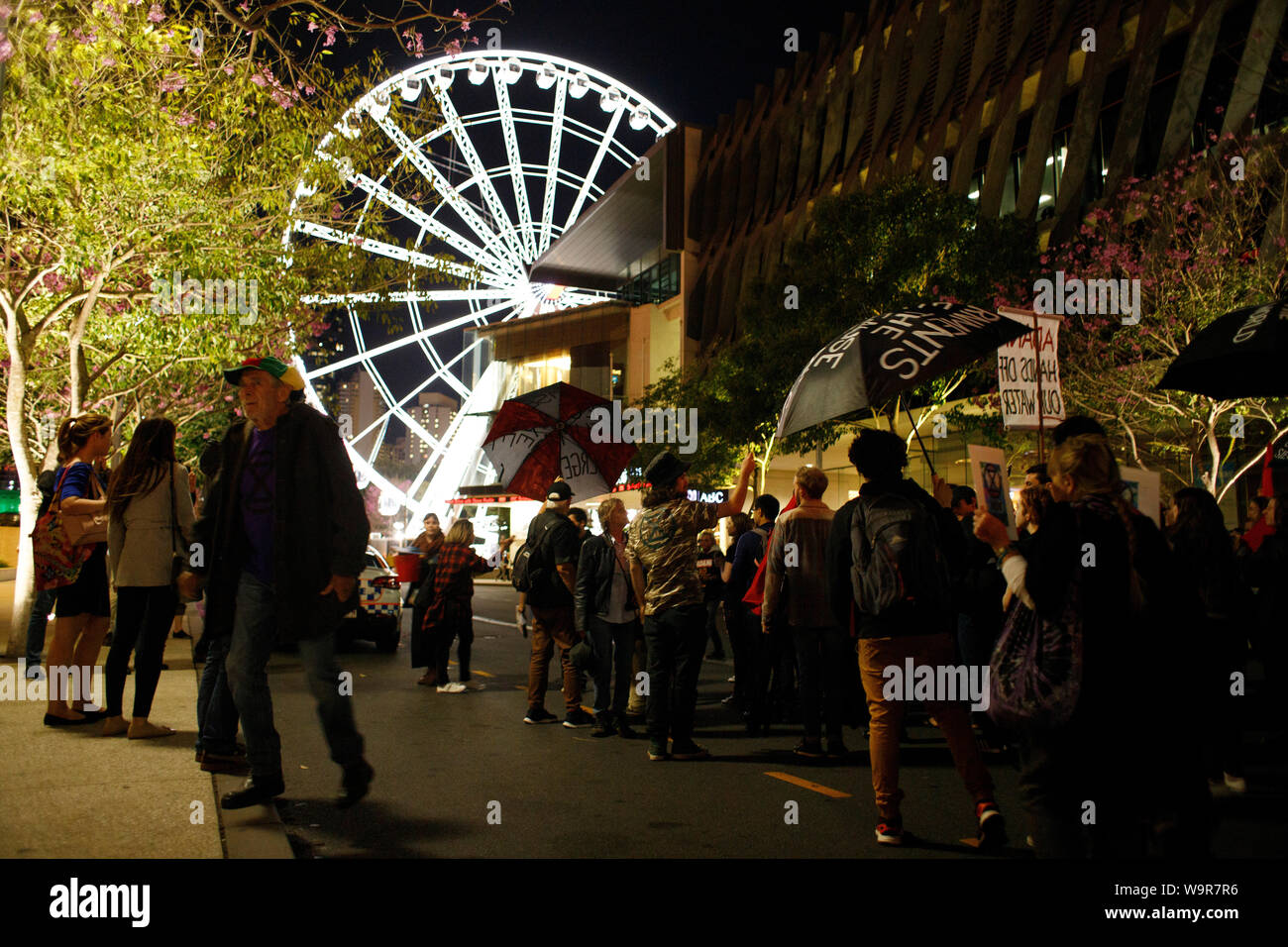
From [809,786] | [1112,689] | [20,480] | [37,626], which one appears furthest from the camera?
[20,480]

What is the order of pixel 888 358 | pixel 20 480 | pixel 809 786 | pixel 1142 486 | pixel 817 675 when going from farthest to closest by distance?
pixel 20 480
pixel 817 675
pixel 809 786
pixel 1142 486
pixel 888 358

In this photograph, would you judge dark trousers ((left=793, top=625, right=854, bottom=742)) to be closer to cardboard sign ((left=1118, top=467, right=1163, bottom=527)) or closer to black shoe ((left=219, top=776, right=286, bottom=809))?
cardboard sign ((left=1118, top=467, right=1163, bottom=527))

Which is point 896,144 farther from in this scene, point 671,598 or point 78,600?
point 78,600

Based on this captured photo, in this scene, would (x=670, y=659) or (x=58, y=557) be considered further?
(x=670, y=659)

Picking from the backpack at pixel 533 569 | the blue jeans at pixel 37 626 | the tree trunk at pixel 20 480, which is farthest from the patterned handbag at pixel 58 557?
the tree trunk at pixel 20 480

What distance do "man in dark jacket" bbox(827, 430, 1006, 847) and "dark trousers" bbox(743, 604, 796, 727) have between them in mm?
2677

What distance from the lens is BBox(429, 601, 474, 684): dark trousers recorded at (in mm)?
8984

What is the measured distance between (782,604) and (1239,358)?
2.90 metres

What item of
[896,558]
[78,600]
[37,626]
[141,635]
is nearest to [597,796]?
[896,558]

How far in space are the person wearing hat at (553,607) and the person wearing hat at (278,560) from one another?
3.27m

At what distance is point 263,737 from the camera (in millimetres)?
4031

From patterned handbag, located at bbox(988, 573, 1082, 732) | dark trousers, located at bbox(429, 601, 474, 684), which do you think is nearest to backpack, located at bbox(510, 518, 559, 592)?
dark trousers, located at bbox(429, 601, 474, 684)

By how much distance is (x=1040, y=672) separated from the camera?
2607 mm

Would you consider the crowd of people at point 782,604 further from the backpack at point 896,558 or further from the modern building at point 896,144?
the modern building at point 896,144
